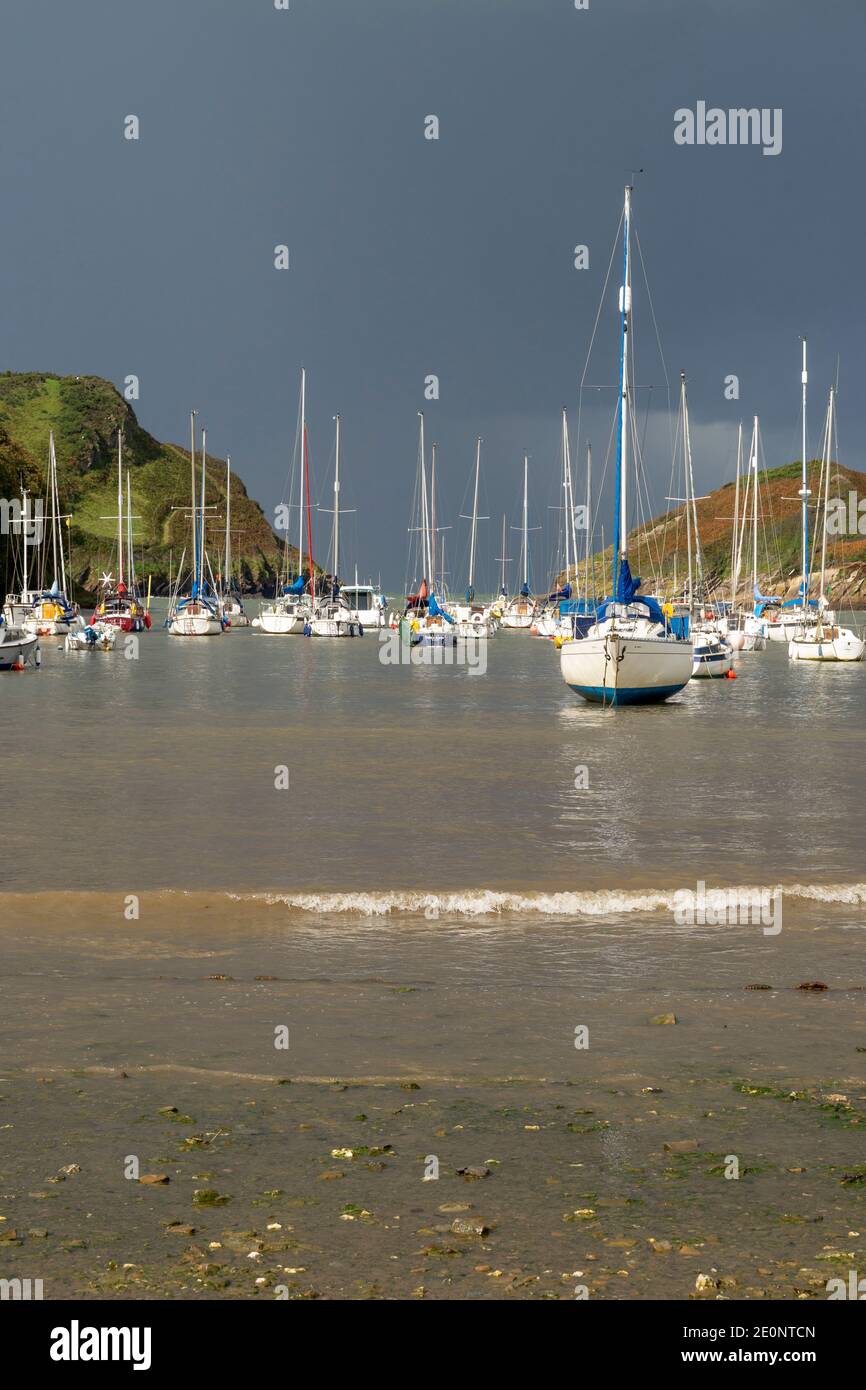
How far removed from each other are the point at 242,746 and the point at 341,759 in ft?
12.2

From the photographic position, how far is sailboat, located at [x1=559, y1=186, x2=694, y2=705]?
4703cm

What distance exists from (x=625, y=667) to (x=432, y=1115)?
127ft

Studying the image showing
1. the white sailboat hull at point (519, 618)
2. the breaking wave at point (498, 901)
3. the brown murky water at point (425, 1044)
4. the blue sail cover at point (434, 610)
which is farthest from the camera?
the white sailboat hull at point (519, 618)

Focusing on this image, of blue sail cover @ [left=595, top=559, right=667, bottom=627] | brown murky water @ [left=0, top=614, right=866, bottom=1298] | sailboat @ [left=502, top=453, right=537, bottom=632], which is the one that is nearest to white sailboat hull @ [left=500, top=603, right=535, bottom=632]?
sailboat @ [left=502, top=453, right=537, bottom=632]

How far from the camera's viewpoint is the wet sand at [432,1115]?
6.96 meters

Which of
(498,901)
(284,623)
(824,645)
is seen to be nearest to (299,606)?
(284,623)

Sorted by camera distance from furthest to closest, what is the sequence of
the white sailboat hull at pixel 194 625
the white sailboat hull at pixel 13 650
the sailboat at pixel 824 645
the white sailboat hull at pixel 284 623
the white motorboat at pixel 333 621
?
the white sailboat hull at pixel 284 623
the white motorboat at pixel 333 621
the white sailboat hull at pixel 194 625
the sailboat at pixel 824 645
the white sailboat hull at pixel 13 650

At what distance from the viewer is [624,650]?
47.3 m

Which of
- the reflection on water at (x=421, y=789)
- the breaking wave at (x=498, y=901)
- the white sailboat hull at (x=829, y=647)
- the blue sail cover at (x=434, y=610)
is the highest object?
the blue sail cover at (x=434, y=610)

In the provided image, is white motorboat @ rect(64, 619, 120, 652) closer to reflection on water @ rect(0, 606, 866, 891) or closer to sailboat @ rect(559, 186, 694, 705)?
reflection on water @ rect(0, 606, 866, 891)

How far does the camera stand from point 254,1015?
11672 mm

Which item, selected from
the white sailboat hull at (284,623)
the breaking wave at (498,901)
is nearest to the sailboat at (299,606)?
the white sailboat hull at (284,623)

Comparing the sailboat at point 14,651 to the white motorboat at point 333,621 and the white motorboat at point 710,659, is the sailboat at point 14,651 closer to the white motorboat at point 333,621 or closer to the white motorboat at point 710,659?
the white motorboat at point 710,659
